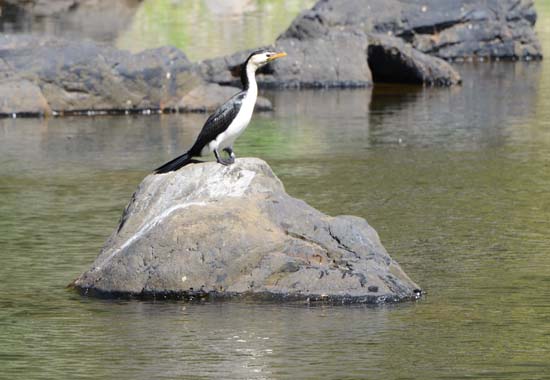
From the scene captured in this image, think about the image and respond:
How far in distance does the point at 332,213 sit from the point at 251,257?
4.42 metres

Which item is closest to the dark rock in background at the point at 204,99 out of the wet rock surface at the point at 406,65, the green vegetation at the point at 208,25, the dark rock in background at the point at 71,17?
the wet rock surface at the point at 406,65

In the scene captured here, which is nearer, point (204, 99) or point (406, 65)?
point (204, 99)

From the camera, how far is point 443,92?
29.2 metres

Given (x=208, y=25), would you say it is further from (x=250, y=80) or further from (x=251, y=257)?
(x=251, y=257)

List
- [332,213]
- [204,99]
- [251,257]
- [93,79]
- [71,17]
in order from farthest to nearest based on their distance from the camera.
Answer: [71,17] → [204,99] → [93,79] → [332,213] → [251,257]

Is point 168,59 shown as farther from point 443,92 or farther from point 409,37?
point 409,37

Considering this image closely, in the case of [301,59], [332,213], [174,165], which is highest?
[174,165]

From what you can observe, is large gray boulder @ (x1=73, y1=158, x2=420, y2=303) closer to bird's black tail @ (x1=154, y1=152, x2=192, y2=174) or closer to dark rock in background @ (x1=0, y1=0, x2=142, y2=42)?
bird's black tail @ (x1=154, y1=152, x2=192, y2=174)

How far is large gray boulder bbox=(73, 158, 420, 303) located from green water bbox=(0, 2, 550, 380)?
0.73 feet

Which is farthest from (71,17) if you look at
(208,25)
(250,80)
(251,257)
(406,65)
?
(251,257)

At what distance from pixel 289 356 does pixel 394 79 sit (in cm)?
2129

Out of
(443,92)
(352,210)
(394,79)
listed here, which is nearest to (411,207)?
(352,210)

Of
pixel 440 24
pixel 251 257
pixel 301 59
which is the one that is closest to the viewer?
pixel 251 257

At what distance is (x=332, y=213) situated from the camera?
635 inches
